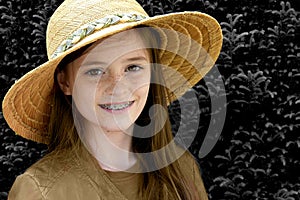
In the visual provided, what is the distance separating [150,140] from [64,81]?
365 mm

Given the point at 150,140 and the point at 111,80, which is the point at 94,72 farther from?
the point at 150,140

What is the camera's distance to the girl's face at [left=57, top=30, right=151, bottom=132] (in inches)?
76.1

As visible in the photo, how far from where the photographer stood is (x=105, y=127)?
2002 mm

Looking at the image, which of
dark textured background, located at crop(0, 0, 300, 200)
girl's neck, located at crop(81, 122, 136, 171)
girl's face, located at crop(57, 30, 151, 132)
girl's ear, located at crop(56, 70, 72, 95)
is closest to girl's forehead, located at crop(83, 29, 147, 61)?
girl's face, located at crop(57, 30, 151, 132)

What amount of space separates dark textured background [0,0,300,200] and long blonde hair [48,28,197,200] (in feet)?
2.58

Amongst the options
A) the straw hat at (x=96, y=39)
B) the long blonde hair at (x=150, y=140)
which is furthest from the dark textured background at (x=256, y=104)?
the long blonde hair at (x=150, y=140)

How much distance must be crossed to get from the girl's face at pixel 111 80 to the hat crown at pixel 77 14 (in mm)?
71

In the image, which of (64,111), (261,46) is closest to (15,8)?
(261,46)

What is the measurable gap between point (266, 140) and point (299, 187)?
0.83 feet

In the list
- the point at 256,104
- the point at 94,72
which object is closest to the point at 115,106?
the point at 94,72

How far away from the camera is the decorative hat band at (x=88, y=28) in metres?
1.88

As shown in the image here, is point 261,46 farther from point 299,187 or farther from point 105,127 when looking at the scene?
point 105,127

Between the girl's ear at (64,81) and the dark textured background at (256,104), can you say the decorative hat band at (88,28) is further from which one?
the dark textured background at (256,104)

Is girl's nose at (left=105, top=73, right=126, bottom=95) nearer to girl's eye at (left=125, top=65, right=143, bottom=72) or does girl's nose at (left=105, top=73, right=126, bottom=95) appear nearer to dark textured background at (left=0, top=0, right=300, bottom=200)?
girl's eye at (left=125, top=65, right=143, bottom=72)
